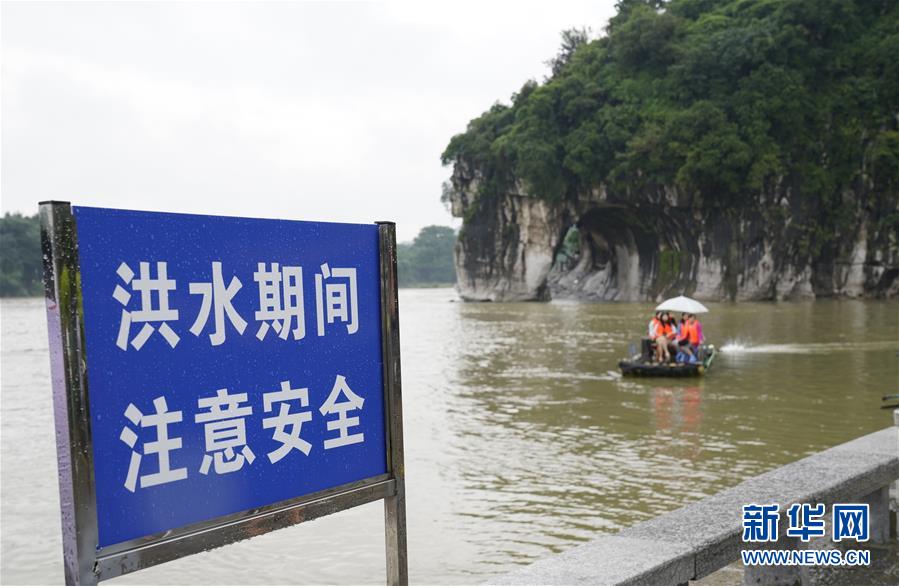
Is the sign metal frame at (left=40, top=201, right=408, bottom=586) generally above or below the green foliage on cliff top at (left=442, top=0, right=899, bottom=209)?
below

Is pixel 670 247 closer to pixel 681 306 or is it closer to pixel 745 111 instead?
pixel 745 111

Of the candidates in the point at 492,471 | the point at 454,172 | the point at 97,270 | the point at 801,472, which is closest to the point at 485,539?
the point at 492,471

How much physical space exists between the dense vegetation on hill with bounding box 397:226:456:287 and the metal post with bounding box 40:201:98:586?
3658 inches

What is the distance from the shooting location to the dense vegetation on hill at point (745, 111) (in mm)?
33250

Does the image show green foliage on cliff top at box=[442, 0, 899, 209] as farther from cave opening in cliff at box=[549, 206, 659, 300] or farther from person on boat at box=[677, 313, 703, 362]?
person on boat at box=[677, 313, 703, 362]

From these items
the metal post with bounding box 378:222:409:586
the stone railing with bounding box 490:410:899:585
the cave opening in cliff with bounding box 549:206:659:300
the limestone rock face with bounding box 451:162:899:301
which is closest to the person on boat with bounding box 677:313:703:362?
the stone railing with bounding box 490:410:899:585

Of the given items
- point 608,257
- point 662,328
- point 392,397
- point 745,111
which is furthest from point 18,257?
point 392,397

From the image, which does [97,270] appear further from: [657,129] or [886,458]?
[657,129]

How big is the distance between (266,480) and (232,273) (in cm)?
49

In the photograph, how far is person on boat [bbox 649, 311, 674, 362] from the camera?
13.4 m

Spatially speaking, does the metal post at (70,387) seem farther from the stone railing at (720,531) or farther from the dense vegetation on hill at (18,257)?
the dense vegetation on hill at (18,257)

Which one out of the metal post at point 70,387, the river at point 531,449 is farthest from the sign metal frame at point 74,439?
the river at point 531,449

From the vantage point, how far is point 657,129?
3491cm

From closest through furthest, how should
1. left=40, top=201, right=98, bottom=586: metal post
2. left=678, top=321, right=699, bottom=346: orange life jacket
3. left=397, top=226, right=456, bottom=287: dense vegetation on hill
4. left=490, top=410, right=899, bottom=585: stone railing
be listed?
left=40, top=201, right=98, bottom=586: metal post
left=490, top=410, right=899, bottom=585: stone railing
left=678, top=321, right=699, bottom=346: orange life jacket
left=397, top=226, right=456, bottom=287: dense vegetation on hill
